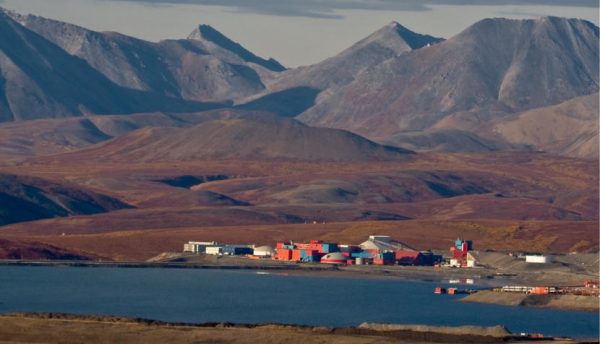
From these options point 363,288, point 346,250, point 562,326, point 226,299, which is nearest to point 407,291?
point 363,288

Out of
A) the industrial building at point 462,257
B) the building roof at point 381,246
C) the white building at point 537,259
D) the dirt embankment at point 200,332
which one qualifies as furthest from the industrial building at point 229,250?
the dirt embankment at point 200,332

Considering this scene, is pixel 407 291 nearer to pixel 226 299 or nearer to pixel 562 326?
pixel 226 299

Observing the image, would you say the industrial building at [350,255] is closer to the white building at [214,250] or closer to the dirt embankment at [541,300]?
the white building at [214,250]

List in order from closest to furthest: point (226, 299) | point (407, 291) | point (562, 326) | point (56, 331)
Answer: point (56, 331) < point (562, 326) < point (226, 299) < point (407, 291)

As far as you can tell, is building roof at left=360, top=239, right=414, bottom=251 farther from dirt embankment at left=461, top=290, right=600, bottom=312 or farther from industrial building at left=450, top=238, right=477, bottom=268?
dirt embankment at left=461, top=290, right=600, bottom=312

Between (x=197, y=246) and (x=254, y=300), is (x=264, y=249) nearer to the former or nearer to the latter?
(x=197, y=246)

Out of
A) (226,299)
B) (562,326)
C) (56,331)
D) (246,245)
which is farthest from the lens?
(246,245)
